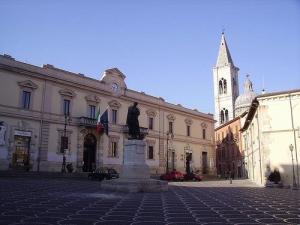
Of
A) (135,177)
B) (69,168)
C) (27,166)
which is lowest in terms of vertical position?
(135,177)

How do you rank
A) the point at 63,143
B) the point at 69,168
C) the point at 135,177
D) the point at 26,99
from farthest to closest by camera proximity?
the point at 63,143, the point at 69,168, the point at 26,99, the point at 135,177

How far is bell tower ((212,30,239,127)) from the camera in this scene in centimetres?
8438

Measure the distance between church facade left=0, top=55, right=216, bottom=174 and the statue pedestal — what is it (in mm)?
15768

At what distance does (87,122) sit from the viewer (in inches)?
1334

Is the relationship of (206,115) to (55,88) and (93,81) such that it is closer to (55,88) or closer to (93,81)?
(93,81)

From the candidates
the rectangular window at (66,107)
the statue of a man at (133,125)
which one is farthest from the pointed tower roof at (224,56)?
the statue of a man at (133,125)

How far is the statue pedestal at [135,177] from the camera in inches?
558

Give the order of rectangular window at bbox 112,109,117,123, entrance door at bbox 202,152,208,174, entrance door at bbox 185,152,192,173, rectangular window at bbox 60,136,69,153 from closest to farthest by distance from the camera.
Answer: rectangular window at bbox 60,136,69,153, rectangular window at bbox 112,109,117,123, entrance door at bbox 185,152,192,173, entrance door at bbox 202,152,208,174

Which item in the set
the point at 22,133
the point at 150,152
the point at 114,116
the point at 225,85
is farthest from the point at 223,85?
the point at 22,133

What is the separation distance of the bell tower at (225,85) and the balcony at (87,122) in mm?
56902

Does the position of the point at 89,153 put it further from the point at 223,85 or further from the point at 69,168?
the point at 223,85

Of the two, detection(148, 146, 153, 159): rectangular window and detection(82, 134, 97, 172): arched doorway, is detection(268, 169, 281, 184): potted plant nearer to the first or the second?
detection(82, 134, 97, 172): arched doorway

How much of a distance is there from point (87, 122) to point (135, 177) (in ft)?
65.7

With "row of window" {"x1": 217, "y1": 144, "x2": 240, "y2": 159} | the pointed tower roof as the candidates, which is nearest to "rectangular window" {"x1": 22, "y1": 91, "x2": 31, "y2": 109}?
"row of window" {"x1": 217, "y1": 144, "x2": 240, "y2": 159}
